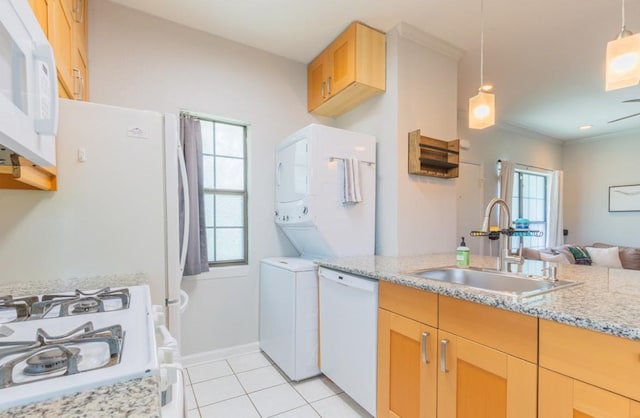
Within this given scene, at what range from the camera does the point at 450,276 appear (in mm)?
1913

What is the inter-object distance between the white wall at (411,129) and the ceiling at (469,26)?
179 millimetres

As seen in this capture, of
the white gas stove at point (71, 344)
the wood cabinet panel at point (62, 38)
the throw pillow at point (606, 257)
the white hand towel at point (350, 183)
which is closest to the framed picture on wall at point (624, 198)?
the throw pillow at point (606, 257)

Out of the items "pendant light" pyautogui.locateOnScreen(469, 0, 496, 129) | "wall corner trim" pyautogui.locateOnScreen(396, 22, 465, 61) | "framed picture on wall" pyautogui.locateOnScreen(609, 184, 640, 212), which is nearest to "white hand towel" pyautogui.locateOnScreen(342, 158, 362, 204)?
"pendant light" pyautogui.locateOnScreen(469, 0, 496, 129)

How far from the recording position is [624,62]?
132cm

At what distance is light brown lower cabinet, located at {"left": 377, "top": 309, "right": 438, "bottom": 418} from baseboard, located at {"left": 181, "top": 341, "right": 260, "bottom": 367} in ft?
4.65

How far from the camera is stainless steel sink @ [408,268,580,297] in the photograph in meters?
1.37

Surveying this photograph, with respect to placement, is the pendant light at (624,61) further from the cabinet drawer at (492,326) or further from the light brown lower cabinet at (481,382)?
the light brown lower cabinet at (481,382)

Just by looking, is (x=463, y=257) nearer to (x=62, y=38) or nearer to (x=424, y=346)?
(x=424, y=346)

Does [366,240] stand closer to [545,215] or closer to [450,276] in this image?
[450,276]

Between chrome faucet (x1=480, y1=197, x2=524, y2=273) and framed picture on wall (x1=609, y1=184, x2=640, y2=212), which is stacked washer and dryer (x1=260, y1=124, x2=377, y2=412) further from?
framed picture on wall (x1=609, y1=184, x2=640, y2=212)

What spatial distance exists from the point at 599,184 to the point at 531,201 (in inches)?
47.4

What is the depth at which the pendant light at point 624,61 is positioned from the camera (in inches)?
51.1

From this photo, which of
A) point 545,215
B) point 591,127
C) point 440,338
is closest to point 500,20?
point 440,338

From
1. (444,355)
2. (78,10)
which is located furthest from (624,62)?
(78,10)
